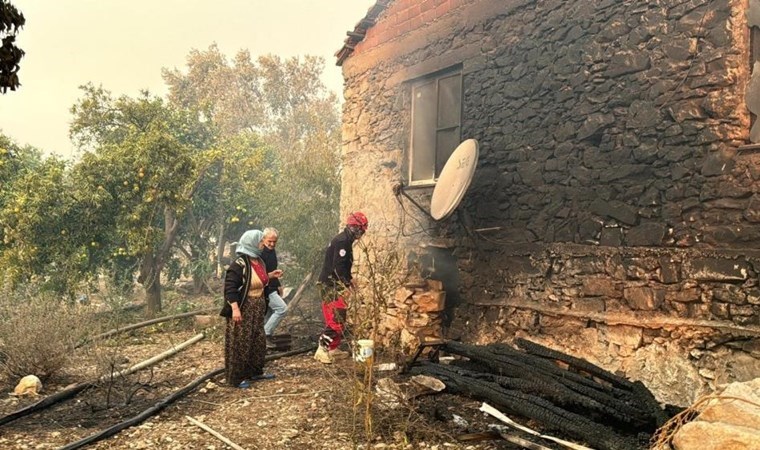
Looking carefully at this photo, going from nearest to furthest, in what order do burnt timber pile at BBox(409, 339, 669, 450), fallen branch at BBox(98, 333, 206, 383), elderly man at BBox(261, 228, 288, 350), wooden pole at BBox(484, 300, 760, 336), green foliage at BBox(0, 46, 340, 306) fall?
burnt timber pile at BBox(409, 339, 669, 450) → wooden pole at BBox(484, 300, 760, 336) → fallen branch at BBox(98, 333, 206, 383) → elderly man at BBox(261, 228, 288, 350) → green foliage at BBox(0, 46, 340, 306)

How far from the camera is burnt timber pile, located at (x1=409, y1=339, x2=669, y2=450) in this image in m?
3.78

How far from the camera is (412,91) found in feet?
25.9

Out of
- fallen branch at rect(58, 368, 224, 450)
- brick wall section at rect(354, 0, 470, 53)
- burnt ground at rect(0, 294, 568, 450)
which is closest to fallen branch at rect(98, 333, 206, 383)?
burnt ground at rect(0, 294, 568, 450)

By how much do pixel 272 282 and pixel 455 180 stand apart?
276cm

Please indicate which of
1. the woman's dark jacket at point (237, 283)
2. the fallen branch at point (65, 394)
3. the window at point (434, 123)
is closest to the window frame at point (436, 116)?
the window at point (434, 123)

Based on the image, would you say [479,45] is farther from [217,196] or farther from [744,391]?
[217,196]

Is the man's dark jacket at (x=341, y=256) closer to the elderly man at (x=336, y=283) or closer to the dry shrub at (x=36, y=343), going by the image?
the elderly man at (x=336, y=283)

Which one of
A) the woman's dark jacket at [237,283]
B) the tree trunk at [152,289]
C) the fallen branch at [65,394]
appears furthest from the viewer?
the tree trunk at [152,289]

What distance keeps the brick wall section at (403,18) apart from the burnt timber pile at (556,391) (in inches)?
184

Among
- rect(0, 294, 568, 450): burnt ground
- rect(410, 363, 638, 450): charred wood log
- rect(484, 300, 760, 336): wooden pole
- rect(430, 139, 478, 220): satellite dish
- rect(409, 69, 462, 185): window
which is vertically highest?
rect(409, 69, 462, 185): window

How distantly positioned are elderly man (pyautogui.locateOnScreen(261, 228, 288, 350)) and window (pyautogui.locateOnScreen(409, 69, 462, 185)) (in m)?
2.46

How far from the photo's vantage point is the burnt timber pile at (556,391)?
149 inches

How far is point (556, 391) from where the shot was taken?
166 inches

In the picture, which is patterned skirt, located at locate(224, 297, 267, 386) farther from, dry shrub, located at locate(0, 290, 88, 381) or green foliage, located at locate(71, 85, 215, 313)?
green foliage, located at locate(71, 85, 215, 313)
